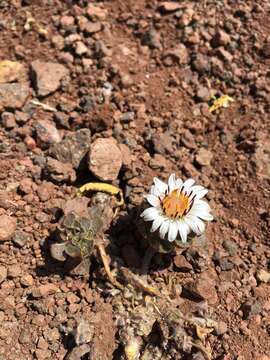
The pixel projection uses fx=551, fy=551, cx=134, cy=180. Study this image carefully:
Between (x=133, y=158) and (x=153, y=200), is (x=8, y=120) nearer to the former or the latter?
(x=133, y=158)

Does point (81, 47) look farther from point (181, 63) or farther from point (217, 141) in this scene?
point (217, 141)

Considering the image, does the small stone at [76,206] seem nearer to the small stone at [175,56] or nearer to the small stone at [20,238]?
the small stone at [20,238]

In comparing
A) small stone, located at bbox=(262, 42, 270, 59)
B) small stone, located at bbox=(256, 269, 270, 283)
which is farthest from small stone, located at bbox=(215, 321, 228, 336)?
small stone, located at bbox=(262, 42, 270, 59)

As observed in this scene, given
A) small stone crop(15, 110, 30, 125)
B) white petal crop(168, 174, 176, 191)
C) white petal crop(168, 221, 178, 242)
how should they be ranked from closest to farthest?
white petal crop(168, 221, 178, 242) < white petal crop(168, 174, 176, 191) < small stone crop(15, 110, 30, 125)

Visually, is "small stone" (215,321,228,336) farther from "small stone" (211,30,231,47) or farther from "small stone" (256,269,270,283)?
"small stone" (211,30,231,47)

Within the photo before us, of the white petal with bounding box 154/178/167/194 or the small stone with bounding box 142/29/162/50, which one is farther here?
the small stone with bounding box 142/29/162/50

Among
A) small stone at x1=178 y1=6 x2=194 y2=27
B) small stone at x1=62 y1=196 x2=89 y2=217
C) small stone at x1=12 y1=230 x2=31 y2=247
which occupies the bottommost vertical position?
small stone at x1=12 y1=230 x2=31 y2=247

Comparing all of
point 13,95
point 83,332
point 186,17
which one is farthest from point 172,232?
point 186,17
